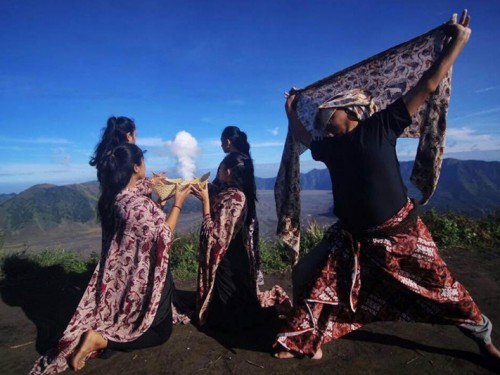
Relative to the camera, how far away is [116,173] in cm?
300

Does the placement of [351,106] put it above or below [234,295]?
above

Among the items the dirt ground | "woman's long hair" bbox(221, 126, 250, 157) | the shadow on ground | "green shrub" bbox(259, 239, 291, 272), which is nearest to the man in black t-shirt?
the dirt ground

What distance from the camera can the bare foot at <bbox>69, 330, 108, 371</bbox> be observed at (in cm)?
274

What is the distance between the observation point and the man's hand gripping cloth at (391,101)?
106 inches

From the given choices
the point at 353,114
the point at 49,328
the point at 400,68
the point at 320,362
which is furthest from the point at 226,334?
the point at 400,68

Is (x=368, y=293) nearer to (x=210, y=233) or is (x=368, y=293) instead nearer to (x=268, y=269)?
(x=210, y=233)

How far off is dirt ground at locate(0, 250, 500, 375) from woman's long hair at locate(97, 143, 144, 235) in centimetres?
132

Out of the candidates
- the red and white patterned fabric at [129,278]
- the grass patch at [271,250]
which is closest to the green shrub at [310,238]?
the grass patch at [271,250]

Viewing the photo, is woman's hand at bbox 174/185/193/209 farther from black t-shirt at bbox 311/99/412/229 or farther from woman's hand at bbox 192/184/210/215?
black t-shirt at bbox 311/99/412/229

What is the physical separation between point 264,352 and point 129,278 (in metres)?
1.47

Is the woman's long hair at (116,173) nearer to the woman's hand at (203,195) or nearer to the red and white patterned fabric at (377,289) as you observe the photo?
the woman's hand at (203,195)

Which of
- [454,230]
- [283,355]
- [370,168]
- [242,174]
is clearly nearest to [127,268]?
[242,174]

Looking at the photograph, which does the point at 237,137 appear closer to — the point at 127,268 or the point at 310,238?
the point at 127,268

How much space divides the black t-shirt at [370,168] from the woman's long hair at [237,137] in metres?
1.78
